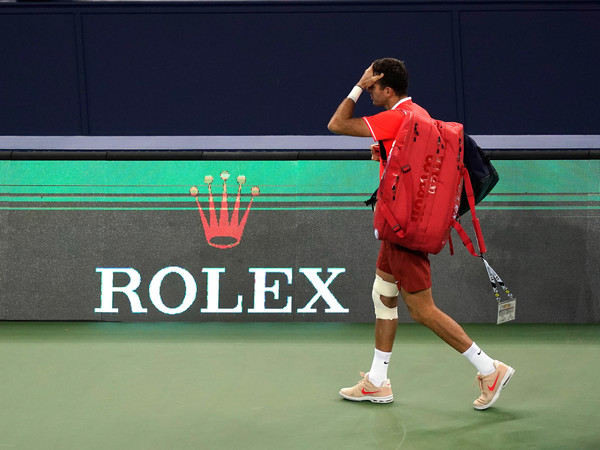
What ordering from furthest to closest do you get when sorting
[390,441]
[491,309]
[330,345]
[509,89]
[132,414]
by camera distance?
[509,89] < [491,309] < [330,345] < [132,414] < [390,441]

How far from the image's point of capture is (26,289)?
20.3 feet

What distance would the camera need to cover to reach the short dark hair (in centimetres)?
411

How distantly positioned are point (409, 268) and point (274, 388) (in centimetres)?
105

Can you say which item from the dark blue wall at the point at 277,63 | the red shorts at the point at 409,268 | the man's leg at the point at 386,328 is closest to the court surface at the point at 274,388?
the man's leg at the point at 386,328

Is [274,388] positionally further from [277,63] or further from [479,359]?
[277,63]

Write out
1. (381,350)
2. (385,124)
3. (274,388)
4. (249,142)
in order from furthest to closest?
(249,142), (274,388), (381,350), (385,124)

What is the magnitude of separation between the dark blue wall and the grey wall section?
44.8 inches

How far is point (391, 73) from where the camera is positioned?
13.5ft

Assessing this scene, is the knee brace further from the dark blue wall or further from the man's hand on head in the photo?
the dark blue wall

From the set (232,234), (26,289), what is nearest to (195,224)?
(232,234)

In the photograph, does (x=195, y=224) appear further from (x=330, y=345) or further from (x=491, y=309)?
(x=491, y=309)

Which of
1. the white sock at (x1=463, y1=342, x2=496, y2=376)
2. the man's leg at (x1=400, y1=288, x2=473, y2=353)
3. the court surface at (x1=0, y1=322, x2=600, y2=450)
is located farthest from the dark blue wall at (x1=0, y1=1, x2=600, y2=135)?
the white sock at (x1=463, y1=342, x2=496, y2=376)

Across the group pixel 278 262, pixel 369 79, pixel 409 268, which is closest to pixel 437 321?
pixel 409 268

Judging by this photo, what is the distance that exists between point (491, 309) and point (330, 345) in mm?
1370
